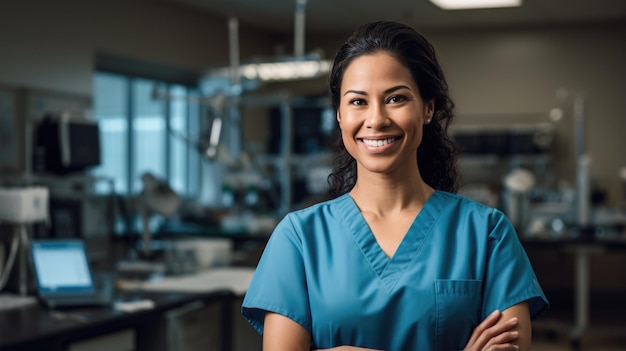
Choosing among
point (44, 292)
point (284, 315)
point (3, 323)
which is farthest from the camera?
point (44, 292)

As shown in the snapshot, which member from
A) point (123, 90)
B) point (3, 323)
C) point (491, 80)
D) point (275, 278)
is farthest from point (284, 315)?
point (491, 80)

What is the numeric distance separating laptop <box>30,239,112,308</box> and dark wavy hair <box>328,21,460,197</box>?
6.11 feet

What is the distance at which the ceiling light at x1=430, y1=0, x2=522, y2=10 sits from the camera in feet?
22.2

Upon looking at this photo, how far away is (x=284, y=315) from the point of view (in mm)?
1295

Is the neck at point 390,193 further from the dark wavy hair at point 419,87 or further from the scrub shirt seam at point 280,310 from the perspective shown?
the scrub shirt seam at point 280,310

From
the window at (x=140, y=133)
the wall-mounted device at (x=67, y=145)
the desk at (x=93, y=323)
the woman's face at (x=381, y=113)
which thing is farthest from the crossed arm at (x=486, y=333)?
the window at (x=140, y=133)

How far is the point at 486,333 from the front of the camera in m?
1.23

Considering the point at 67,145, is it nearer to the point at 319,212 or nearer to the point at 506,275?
the point at 319,212

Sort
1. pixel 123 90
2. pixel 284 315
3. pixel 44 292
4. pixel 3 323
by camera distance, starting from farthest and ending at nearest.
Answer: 1. pixel 123 90
2. pixel 44 292
3. pixel 3 323
4. pixel 284 315

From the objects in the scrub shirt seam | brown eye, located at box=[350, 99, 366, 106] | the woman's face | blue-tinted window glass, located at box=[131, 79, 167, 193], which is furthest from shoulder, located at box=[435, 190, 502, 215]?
blue-tinted window glass, located at box=[131, 79, 167, 193]

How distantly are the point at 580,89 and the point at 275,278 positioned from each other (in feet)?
23.8

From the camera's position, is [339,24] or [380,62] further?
[339,24]

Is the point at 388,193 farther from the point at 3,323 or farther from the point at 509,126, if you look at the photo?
the point at 509,126

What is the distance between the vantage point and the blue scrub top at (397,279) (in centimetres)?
126
